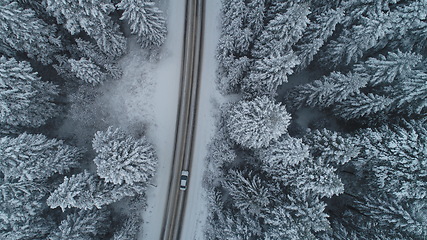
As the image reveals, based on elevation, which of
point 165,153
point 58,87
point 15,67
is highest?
point 58,87

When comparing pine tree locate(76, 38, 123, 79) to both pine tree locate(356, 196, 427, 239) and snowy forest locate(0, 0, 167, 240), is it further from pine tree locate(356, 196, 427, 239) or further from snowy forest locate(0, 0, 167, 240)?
pine tree locate(356, 196, 427, 239)

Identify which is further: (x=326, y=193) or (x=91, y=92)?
(x=91, y=92)

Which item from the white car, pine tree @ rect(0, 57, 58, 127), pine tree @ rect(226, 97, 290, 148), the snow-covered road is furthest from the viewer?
the snow-covered road

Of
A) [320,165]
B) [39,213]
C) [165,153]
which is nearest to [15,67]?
[39,213]

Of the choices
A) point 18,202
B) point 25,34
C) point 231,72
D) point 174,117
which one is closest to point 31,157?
point 18,202

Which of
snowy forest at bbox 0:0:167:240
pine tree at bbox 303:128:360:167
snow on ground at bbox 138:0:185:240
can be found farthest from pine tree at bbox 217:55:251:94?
pine tree at bbox 303:128:360:167

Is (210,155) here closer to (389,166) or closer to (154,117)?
(154,117)

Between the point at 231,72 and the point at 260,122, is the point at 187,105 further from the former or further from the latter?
the point at 260,122
